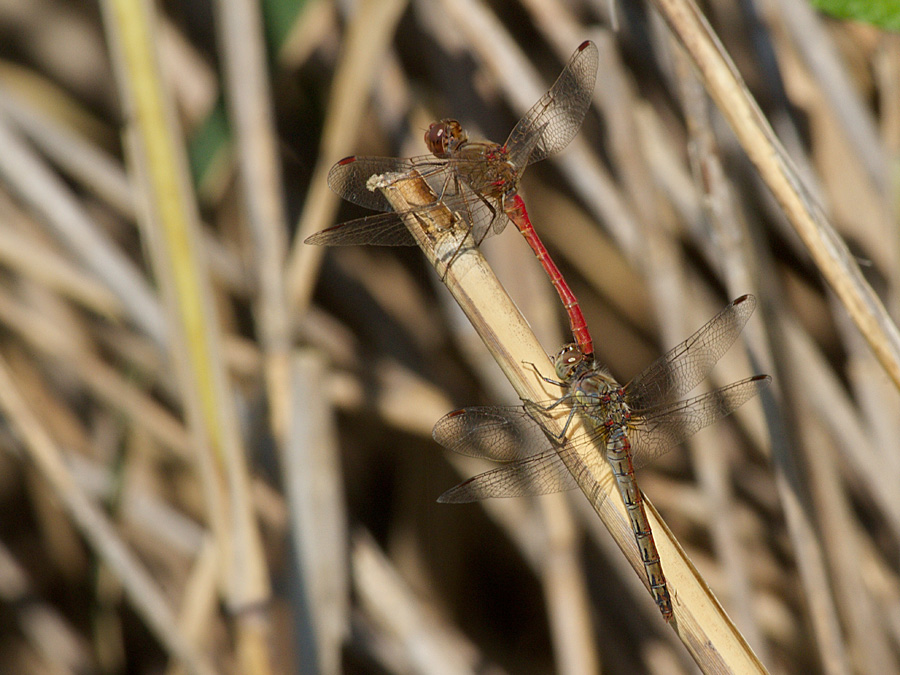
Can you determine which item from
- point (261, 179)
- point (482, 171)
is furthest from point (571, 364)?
point (261, 179)

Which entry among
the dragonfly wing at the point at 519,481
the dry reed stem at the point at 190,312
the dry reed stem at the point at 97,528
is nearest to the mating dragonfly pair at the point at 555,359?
the dragonfly wing at the point at 519,481

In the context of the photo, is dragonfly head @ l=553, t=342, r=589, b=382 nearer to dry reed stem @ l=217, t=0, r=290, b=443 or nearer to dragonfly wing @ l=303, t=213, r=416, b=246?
dragonfly wing @ l=303, t=213, r=416, b=246

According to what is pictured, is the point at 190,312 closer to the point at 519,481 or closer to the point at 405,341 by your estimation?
the point at 519,481

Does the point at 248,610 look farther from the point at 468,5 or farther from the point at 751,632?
the point at 468,5

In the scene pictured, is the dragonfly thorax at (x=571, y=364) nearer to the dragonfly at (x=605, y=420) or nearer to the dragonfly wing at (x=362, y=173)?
the dragonfly at (x=605, y=420)

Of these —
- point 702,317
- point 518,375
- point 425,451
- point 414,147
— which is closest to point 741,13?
point 702,317

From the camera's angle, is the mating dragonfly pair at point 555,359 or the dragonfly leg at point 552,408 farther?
the mating dragonfly pair at point 555,359

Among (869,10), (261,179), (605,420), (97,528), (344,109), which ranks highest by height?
(344,109)
